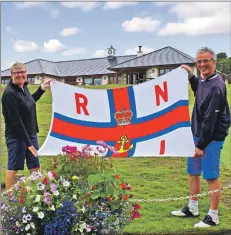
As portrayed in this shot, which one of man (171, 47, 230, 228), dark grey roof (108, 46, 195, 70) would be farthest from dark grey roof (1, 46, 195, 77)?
man (171, 47, 230, 228)

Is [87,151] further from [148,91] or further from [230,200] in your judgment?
[230,200]

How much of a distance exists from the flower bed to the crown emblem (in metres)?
0.84

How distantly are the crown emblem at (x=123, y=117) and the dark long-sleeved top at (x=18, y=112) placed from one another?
2.94 feet

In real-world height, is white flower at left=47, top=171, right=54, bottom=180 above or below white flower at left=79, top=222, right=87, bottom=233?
above

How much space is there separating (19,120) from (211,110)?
1914 mm

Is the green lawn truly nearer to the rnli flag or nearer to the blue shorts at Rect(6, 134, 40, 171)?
the rnli flag

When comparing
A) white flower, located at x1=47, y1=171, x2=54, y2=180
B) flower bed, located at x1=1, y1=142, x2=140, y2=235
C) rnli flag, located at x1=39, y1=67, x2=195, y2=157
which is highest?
rnli flag, located at x1=39, y1=67, x2=195, y2=157

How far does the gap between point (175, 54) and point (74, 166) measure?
35.6 meters

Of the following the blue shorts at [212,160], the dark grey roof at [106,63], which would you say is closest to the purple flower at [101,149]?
the blue shorts at [212,160]

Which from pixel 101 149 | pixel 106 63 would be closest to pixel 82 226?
pixel 101 149

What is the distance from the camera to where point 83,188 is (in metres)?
3.54

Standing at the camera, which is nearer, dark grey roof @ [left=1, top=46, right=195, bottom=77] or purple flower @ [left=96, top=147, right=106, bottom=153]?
purple flower @ [left=96, top=147, right=106, bottom=153]

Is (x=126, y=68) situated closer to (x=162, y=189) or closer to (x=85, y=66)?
(x=85, y=66)

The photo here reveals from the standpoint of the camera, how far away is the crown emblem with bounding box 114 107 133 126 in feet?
14.5
